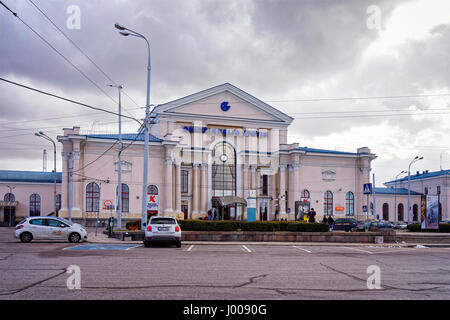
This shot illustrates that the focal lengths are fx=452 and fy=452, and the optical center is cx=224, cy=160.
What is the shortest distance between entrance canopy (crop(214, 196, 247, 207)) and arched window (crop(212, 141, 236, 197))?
2.17 m

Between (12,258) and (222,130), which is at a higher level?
A: (222,130)

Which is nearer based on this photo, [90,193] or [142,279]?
[142,279]

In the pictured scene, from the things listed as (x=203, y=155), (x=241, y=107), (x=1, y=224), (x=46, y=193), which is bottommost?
(x=1, y=224)

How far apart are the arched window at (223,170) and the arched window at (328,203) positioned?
40.8 ft

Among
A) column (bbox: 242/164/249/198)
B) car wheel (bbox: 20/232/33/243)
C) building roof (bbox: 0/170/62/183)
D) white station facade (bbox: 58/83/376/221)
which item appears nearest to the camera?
car wheel (bbox: 20/232/33/243)

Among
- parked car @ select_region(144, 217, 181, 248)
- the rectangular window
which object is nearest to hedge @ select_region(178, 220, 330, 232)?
parked car @ select_region(144, 217, 181, 248)

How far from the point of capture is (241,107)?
186 feet

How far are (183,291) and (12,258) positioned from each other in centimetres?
886

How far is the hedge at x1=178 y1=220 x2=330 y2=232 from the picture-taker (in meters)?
29.3

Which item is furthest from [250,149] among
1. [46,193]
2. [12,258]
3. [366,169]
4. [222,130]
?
[12,258]

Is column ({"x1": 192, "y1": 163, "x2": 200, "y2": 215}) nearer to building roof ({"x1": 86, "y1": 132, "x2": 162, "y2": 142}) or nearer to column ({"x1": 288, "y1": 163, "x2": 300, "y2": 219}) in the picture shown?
building roof ({"x1": 86, "y1": 132, "x2": 162, "y2": 142})
